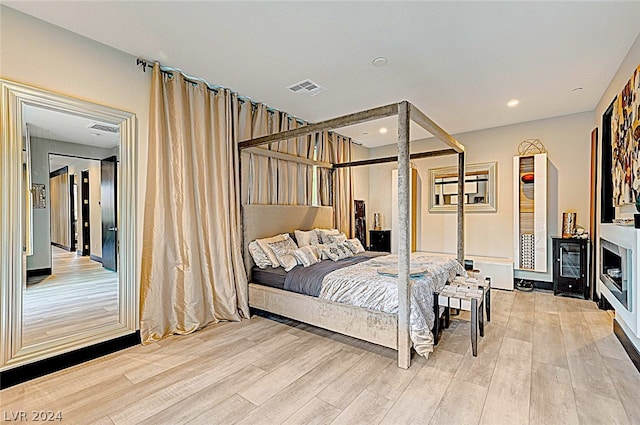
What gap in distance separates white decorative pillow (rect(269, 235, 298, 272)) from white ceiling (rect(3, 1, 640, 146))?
197 centimetres

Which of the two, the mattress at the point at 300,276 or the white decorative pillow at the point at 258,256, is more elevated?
the white decorative pillow at the point at 258,256

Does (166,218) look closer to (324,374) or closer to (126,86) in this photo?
(126,86)

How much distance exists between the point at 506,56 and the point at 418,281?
2.40 m

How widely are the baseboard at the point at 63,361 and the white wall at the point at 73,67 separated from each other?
88 centimetres

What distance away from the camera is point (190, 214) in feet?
11.3

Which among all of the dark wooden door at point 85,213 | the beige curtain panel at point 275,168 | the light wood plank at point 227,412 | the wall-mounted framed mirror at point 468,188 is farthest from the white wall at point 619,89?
the dark wooden door at point 85,213

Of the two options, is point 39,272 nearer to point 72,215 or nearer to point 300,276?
point 72,215

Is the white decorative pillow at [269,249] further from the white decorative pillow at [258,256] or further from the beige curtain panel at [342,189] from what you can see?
the beige curtain panel at [342,189]

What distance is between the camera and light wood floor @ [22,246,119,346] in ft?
8.42

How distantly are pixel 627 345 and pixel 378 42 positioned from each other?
3.62 metres

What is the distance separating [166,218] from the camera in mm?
3273

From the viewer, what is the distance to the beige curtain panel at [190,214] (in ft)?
10.4

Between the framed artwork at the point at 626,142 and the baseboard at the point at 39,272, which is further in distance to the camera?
the framed artwork at the point at 626,142

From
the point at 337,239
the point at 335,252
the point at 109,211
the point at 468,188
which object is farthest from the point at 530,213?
the point at 109,211
